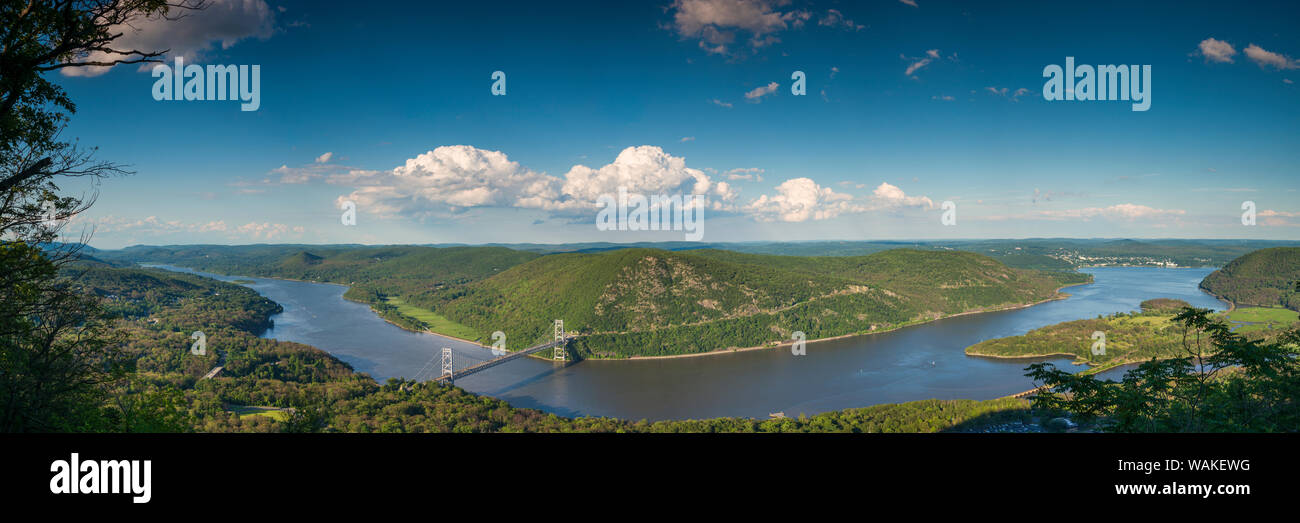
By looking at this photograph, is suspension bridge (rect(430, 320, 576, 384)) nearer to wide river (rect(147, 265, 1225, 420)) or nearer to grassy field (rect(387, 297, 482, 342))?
wide river (rect(147, 265, 1225, 420))

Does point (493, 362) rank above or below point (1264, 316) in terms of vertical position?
below

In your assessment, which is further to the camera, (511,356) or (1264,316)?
(1264,316)

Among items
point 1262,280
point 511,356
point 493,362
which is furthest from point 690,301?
point 1262,280

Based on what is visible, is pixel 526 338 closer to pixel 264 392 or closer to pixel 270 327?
pixel 264 392

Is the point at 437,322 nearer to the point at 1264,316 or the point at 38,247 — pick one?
the point at 38,247

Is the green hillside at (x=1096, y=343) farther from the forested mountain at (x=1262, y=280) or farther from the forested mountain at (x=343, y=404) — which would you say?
the forested mountain at (x=1262, y=280)
